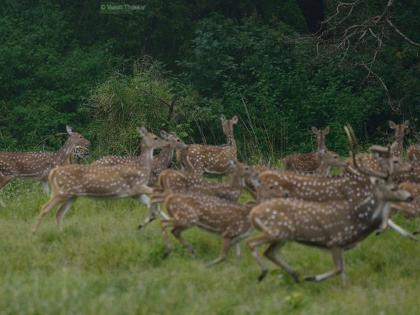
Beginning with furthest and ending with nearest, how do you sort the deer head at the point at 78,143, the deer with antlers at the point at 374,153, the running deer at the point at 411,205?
the deer head at the point at 78,143, the deer with antlers at the point at 374,153, the running deer at the point at 411,205

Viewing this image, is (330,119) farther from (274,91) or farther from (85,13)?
(85,13)

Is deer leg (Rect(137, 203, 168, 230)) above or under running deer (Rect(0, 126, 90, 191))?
above

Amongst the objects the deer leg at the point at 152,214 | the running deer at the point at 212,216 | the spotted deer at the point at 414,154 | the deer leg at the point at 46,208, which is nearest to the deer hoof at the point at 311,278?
the running deer at the point at 212,216

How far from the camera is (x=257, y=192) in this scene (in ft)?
39.8

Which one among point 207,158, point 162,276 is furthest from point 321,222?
point 207,158

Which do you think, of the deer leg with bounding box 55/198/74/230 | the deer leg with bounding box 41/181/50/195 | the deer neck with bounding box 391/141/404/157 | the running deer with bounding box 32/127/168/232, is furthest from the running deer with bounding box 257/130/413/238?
the deer leg with bounding box 41/181/50/195

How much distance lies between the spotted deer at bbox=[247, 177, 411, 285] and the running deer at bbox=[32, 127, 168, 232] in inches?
119

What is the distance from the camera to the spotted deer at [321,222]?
9969 millimetres

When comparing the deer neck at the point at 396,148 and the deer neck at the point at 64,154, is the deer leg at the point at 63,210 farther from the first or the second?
the deer neck at the point at 396,148

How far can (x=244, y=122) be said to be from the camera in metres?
23.8

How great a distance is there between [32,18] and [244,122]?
681 cm

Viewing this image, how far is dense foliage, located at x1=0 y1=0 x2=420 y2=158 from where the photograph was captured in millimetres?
23266

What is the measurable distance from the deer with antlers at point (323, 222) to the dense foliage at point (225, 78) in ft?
36.9

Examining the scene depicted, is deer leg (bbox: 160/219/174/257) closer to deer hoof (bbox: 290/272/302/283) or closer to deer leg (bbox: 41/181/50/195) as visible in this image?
deer hoof (bbox: 290/272/302/283)
